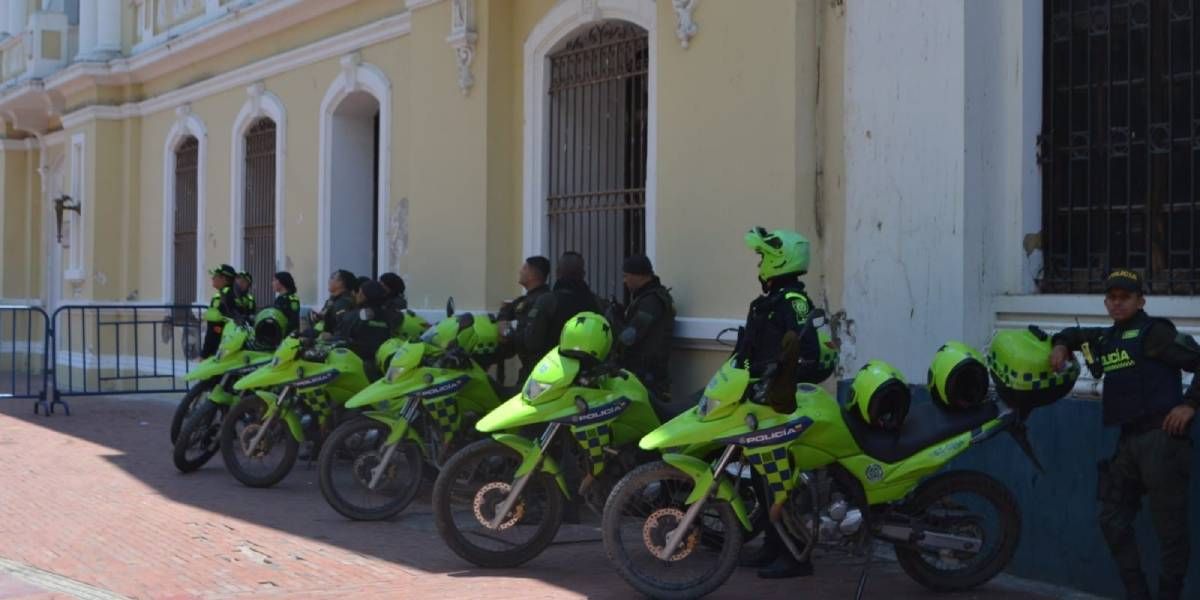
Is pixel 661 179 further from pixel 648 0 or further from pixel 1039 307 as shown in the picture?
pixel 1039 307

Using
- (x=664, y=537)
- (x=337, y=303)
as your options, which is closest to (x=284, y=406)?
(x=337, y=303)

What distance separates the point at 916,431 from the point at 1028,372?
602mm

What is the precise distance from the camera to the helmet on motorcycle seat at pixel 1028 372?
665 centimetres

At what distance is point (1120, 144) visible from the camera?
7.75m

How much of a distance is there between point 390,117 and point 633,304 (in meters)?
5.27

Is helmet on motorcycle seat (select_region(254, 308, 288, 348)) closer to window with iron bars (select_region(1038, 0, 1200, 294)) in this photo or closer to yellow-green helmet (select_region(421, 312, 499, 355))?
yellow-green helmet (select_region(421, 312, 499, 355))

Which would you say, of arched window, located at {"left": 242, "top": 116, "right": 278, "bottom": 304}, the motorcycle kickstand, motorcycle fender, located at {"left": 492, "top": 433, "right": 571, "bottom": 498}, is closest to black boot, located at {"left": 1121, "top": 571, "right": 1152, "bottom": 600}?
the motorcycle kickstand

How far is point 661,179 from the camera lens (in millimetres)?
10328

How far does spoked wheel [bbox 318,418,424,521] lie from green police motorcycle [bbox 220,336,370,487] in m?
1.40

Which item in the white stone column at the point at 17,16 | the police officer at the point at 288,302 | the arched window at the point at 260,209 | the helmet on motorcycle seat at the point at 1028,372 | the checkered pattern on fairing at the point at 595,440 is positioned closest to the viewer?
the helmet on motorcycle seat at the point at 1028,372

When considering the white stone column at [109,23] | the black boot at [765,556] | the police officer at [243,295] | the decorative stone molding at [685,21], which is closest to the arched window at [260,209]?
the police officer at [243,295]

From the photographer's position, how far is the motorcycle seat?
272 inches

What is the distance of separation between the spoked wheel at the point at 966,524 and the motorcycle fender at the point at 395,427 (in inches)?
130

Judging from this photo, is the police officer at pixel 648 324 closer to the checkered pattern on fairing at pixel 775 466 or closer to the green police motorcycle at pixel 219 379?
the checkered pattern on fairing at pixel 775 466
